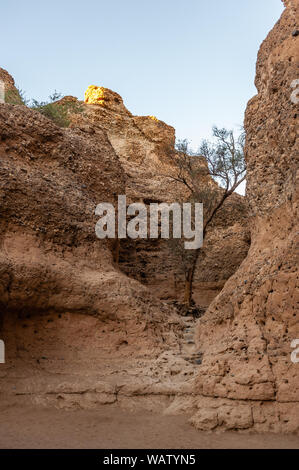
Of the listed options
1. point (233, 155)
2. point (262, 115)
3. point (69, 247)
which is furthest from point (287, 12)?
point (233, 155)

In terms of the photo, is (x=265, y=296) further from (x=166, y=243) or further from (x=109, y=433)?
(x=166, y=243)

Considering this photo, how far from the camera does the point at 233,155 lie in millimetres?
15500

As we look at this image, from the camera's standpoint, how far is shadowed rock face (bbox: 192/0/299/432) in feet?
19.1

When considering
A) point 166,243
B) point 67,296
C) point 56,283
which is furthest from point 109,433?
point 166,243

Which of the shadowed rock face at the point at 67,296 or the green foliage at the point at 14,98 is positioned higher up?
the green foliage at the point at 14,98

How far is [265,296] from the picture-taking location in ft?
22.2

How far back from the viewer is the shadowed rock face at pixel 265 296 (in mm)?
5809

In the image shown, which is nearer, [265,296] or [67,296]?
[265,296]

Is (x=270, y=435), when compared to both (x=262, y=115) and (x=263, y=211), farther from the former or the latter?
(x=262, y=115)

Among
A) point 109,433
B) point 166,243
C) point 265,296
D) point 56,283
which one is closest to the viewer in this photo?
point 109,433

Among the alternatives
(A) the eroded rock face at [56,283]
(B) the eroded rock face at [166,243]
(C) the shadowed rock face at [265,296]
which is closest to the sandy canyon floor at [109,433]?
(C) the shadowed rock face at [265,296]

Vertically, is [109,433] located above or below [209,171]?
below

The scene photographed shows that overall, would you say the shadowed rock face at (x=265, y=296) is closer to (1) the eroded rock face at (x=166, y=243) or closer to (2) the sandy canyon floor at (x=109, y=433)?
(2) the sandy canyon floor at (x=109, y=433)

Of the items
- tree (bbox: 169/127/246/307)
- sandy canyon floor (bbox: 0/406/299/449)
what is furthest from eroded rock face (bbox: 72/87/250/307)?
sandy canyon floor (bbox: 0/406/299/449)
